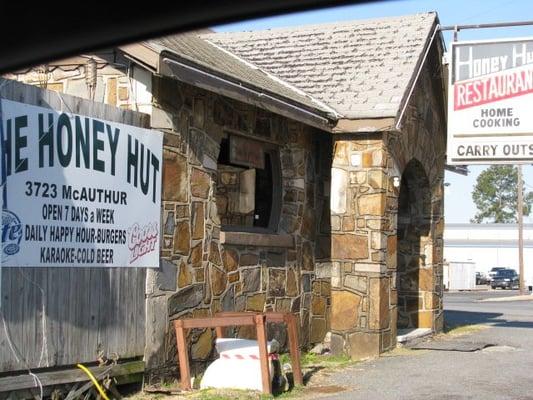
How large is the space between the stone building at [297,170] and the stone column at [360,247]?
0.07 feet

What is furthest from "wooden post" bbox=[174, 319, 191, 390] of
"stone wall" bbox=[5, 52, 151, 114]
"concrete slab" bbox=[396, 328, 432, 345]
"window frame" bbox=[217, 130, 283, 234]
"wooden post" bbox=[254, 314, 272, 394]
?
"concrete slab" bbox=[396, 328, 432, 345]

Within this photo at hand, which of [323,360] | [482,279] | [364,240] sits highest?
[364,240]

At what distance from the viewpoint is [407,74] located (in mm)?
13242

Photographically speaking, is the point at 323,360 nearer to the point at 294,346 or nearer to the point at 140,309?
the point at 294,346

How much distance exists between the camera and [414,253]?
51.3 ft

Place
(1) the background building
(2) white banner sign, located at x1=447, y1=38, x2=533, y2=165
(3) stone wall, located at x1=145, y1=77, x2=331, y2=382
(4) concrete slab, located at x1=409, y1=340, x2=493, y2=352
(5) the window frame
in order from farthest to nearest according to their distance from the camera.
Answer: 1. (1) the background building
2. (2) white banner sign, located at x1=447, y1=38, x2=533, y2=165
3. (4) concrete slab, located at x1=409, y1=340, x2=493, y2=352
4. (5) the window frame
5. (3) stone wall, located at x1=145, y1=77, x2=331, y2=382

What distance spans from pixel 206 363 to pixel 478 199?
85355mm

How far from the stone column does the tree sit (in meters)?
80.0

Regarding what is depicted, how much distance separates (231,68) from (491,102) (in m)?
4.59

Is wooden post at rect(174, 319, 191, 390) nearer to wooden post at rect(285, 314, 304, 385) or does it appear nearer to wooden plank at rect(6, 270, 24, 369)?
wooden post at rect(285, 314, 304, 385)

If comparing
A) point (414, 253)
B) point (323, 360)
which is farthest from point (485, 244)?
point (323, 360)

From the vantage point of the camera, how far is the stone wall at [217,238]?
30.3ft

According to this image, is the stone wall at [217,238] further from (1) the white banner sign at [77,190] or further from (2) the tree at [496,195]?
(2) the tree at [496,195]

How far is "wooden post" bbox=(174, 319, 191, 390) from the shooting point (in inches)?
357
